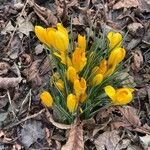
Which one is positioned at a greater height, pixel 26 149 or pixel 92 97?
pixel 92 97

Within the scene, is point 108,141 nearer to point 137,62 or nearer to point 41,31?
point 137,62

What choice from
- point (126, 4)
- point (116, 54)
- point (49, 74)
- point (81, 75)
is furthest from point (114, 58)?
point (126, 4)

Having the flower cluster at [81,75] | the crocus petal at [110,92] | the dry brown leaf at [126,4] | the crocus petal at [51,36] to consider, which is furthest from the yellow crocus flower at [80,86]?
the dry brown leaf at [126,4]

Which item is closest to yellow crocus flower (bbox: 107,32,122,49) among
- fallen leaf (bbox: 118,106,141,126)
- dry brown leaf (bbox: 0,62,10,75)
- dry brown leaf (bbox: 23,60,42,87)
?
fallen leaf (bbox: 118,106,141,126)

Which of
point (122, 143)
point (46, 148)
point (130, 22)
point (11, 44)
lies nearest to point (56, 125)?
point (46, 148)

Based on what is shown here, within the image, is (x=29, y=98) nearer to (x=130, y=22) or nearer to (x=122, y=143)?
(x=122, y=143)

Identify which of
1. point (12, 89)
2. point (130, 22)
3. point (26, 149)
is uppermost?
point (130, 22)

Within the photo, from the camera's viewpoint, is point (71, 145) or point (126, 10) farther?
point (126, 10)
